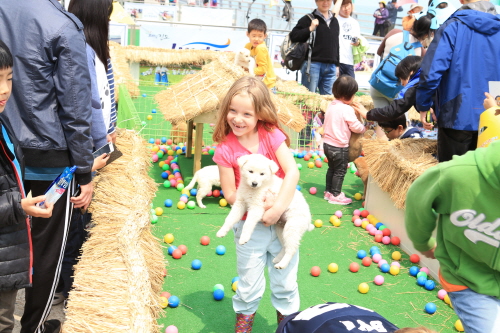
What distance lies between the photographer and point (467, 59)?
4.94m

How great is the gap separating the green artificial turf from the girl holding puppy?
0.79m

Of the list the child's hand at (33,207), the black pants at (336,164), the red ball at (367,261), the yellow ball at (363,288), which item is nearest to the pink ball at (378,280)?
the yellow ball at (363,288)

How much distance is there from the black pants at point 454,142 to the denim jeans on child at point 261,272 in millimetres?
2623

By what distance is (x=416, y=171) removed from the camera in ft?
17.9

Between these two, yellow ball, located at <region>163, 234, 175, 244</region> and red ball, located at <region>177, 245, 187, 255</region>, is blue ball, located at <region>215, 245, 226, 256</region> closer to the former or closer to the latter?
red ball, located at <region>177, 245, 187, 255</region>

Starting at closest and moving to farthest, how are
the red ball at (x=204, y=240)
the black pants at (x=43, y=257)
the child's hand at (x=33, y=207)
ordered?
the child's hand at (x=33, y=207) < the black pants at (x=43, y=257) < the red ball at (x=204, y=240)

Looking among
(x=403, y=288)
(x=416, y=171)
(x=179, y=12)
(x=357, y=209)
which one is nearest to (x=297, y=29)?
(x=357, y=209)

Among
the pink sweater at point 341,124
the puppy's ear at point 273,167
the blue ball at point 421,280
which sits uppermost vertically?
the puppy's ear at point 273,167

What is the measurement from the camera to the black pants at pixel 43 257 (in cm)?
330

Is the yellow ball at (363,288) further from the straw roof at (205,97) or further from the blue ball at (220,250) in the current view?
the straw roof at (205,97)

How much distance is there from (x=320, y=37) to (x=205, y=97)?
3.30m

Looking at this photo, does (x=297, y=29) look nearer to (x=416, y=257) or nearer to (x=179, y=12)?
(x=416, y=257)

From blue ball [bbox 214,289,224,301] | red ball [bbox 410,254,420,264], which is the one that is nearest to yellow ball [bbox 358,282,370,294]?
red ball [bbox 410,254,420,264]

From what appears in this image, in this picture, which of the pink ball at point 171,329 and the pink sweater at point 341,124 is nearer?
the pink ball at point 171,329
